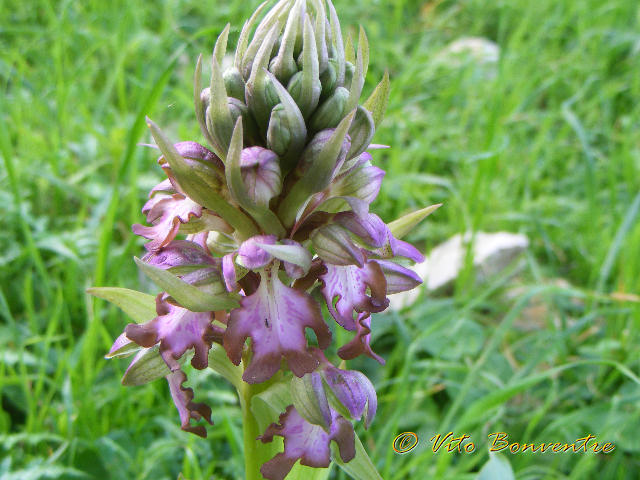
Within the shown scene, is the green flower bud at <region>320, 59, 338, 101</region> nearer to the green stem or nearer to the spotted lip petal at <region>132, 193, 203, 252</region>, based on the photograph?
the spotted lip petal at <region>132, 193, 203, 252</region>

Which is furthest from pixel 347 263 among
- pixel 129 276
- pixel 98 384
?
pixel 129 276

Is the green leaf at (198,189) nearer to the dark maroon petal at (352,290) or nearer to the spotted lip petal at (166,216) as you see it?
the spotted lip petal at (166,216)

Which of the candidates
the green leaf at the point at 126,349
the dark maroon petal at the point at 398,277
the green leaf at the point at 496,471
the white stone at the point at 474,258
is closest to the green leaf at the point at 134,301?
the green leaf at the point at 126,349

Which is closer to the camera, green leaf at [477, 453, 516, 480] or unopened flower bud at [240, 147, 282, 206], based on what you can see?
unopened flower bud at [240, 147, 282, 206]

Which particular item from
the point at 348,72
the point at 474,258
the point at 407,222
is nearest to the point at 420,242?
the point at 474,258

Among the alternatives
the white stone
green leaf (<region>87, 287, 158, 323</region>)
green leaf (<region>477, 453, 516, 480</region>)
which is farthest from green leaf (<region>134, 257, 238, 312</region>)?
the white stone
